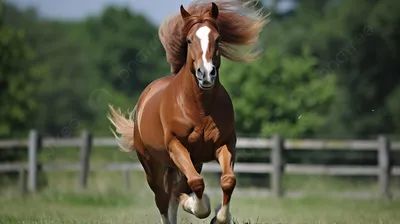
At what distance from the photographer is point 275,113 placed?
21547 millimetres

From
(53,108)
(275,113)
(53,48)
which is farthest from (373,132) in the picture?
(53,48)

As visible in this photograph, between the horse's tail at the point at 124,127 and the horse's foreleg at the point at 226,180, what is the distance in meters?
2.24

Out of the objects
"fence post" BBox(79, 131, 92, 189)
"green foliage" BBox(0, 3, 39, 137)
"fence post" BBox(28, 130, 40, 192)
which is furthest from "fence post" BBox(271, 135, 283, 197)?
"green foliage" BBox(0, 3, 39, 137)

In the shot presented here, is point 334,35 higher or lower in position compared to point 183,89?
higher

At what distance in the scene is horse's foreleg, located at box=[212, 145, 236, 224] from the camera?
624 centimetres

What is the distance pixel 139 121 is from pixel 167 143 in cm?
118

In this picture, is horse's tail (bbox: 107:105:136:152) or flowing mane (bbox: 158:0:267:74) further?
horse's tail (bbox: 107:105:136:152)

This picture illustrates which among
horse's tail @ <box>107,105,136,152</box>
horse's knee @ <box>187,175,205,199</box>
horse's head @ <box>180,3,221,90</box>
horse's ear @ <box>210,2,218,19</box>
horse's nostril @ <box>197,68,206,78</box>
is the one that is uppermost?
horse's ear @ <box>210,2,218,19</box>

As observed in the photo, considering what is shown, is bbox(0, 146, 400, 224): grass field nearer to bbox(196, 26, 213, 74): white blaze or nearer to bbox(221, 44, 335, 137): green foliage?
bbox(221, 44, 335, 137): green foliage

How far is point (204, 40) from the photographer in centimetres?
614

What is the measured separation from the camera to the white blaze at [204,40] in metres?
5.98

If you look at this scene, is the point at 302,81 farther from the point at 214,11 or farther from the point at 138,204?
the point at 214,11

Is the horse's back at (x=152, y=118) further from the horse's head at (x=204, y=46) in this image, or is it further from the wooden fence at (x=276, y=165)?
the wooden fence at (x=276, y=165)

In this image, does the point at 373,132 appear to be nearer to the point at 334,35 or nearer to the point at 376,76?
the point at 376,76
